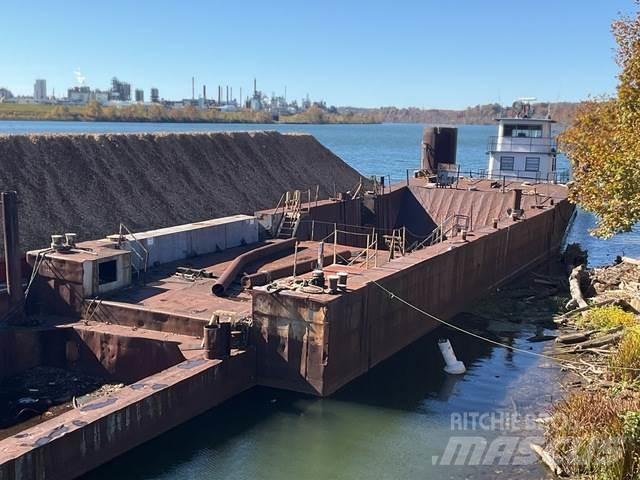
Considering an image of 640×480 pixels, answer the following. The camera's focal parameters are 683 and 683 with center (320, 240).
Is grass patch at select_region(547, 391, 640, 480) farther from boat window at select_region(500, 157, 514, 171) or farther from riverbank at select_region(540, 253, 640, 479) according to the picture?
boat window at select_region(500, 157, 514, 171)

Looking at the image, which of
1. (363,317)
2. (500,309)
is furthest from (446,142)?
(363,317)

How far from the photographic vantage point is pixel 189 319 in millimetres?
15844

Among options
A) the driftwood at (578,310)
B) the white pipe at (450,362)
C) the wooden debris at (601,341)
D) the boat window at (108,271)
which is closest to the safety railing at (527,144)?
the driftwood at (578,310)

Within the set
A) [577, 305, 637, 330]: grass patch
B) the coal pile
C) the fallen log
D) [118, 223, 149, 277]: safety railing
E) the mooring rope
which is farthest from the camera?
the coal pile

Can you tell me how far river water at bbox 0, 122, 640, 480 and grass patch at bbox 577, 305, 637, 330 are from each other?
8.73 ft

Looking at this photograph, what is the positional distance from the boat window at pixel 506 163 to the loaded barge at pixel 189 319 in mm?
16947

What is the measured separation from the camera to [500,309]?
23.8 meters

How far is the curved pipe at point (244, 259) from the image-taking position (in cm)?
1812

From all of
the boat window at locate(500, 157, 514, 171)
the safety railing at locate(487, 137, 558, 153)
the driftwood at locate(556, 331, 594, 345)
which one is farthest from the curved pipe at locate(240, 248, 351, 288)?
the safety railing at locate(487, 137, 558, 153)

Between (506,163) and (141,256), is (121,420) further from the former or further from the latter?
(506,163)

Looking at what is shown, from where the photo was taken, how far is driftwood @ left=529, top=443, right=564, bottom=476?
12.3 meters

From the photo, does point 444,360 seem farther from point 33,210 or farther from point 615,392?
point 33,210

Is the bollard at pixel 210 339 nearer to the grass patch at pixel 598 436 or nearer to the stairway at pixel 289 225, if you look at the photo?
the grass patch at pixel 598 436

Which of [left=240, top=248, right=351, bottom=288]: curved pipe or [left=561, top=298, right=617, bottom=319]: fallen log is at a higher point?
[left=240, top=248, right=351, bottom=288]: curved pipe
